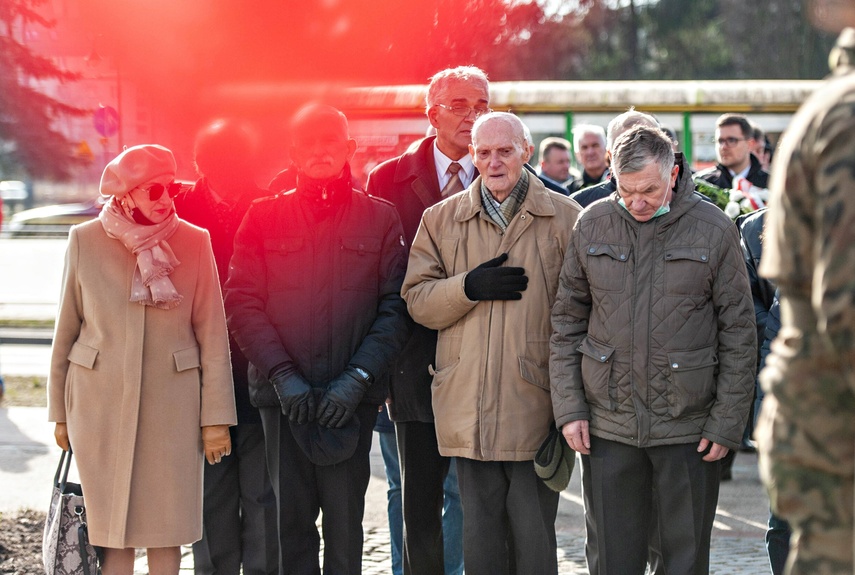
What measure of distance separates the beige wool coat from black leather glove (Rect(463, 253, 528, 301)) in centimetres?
108

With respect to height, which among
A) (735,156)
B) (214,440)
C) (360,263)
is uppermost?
(735,156)

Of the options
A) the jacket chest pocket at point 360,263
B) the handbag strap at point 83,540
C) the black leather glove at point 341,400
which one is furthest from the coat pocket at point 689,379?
the handbag strap at point 83,540

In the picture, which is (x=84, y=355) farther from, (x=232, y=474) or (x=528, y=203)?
(x=528, y=203)

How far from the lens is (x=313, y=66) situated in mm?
8664

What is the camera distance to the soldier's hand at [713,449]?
4.11 m

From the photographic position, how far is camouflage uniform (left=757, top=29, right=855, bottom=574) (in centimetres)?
207

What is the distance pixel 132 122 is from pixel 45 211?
25664mm

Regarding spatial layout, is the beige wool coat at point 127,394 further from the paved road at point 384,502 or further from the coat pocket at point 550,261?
the coat pocket at point 550,261

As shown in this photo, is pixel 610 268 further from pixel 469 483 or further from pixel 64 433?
pixel 64 433

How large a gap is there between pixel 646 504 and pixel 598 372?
542 millimetres

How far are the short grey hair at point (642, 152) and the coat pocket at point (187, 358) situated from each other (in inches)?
71.3

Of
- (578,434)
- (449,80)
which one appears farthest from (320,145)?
(578,434)

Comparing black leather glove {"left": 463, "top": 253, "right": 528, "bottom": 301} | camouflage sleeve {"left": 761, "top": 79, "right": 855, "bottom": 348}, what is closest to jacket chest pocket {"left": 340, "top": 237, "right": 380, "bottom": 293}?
black leather glove {"left": 463, "top": 253, "right": 528, "bottom": 301}

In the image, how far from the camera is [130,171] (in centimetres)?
445
